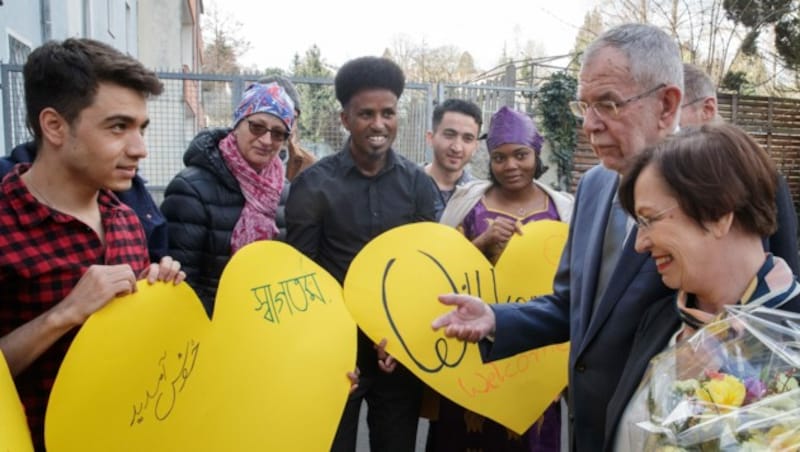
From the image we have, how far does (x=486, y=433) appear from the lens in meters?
2.55

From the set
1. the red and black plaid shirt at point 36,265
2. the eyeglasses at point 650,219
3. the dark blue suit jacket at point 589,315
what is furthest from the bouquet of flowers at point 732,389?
the red and black plaid shirt at point 36,265

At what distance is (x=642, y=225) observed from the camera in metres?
1.36

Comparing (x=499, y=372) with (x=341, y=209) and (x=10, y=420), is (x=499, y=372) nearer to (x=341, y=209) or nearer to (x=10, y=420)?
(x=341, y=209)

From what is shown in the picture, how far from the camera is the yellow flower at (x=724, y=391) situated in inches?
38.6

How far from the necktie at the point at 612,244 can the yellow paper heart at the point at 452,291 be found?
61cm

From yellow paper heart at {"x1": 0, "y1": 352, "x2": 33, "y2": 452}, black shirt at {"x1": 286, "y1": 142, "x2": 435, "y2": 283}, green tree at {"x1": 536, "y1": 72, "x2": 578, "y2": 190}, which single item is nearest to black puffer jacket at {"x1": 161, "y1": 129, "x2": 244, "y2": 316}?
black shirt at {"x1": 286, "y1": 142, "x2": 435, "y2": 283}

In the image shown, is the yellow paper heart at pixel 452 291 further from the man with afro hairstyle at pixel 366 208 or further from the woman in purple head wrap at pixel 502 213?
the man with afro hairstyle at pixel 366 208

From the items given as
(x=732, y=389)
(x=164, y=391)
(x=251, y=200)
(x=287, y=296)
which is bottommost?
(x=164, y=391)

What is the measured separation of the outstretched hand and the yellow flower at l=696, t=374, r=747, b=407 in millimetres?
1022

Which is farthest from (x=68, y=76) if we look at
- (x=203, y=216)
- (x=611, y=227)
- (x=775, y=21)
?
(x=775, y=21)

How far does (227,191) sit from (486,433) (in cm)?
138

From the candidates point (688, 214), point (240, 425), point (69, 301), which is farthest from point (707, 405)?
point (69, 301)

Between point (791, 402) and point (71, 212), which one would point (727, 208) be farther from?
point (71, 212)

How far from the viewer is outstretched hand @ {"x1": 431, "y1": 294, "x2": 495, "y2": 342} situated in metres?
2.01
